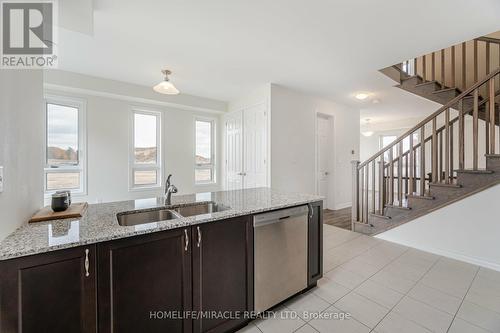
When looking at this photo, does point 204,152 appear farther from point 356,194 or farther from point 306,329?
point 306,329

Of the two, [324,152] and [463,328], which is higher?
[324,152]

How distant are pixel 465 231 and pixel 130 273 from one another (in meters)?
3.73

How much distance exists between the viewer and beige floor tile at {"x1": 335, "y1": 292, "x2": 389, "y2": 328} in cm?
177

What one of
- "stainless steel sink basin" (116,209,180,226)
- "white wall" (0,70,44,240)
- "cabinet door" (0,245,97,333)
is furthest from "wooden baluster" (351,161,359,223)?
"white wall" (0,70,44,240)

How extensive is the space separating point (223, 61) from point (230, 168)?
2.66 m

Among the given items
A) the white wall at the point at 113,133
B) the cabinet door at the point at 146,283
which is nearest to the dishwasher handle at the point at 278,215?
the cabinet door at the point at 146,283

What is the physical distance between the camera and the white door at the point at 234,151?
196 inches

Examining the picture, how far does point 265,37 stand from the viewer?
2582 millimetres

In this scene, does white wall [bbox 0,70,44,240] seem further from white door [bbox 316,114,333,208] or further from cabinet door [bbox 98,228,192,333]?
white door [bbox 316,114,333,208]

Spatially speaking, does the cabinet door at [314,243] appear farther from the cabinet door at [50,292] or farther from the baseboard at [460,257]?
the baseboard at [460,257]

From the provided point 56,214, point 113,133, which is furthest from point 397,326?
point 113,133

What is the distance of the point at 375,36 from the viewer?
8.38ft

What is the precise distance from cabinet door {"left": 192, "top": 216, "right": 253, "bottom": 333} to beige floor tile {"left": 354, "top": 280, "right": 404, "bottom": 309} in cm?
120

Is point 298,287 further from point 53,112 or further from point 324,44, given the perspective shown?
point 53,112
